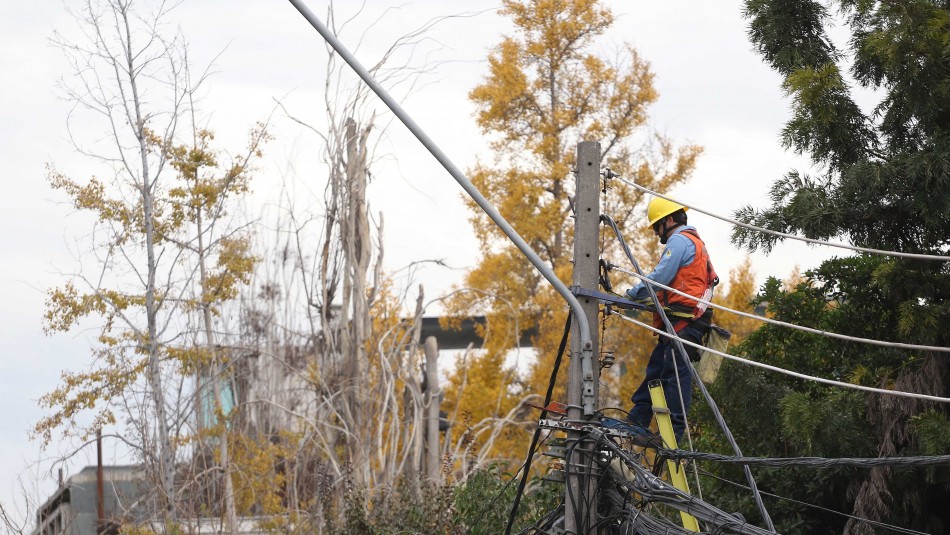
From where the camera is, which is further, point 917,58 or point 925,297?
point 925,297

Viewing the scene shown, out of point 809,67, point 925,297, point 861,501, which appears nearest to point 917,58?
point 809,67

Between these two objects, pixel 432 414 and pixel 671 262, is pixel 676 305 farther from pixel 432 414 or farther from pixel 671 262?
pixel 432 414

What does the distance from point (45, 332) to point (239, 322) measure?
370 inches

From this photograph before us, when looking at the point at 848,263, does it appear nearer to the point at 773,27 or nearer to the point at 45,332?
the point at 773,27

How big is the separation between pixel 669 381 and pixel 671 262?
2.73ft

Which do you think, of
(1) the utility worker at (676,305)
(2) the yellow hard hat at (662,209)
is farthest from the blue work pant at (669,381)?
(2) the yellow hard hat at (662,209)

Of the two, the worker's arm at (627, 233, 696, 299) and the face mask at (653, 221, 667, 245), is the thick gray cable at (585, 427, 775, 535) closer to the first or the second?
the worker's arm at (627, 233, 696, 299)

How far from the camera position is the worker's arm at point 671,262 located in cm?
844

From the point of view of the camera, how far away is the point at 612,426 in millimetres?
8211

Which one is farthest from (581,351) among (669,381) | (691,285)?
(691,285)

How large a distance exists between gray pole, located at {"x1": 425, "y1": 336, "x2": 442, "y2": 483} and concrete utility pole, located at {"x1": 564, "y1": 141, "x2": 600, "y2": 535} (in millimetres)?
9738

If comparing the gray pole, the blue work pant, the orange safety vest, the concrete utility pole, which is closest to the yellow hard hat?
the orange safety vest

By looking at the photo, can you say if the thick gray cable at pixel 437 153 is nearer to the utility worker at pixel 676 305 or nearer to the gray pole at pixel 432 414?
the utility worker at pixel 676 305

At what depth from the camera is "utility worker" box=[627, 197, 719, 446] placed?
27.8ft
